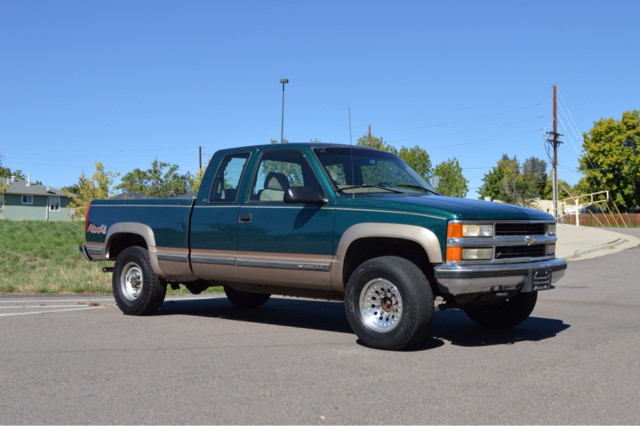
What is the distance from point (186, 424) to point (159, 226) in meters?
4.69

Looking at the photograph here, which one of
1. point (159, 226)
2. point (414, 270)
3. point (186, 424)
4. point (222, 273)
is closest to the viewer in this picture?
point (186, 424)

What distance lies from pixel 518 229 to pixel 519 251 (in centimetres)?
22

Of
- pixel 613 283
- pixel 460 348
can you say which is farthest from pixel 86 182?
pixel 460 348

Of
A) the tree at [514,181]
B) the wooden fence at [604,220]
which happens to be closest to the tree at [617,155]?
the wooden fence at [604,220]

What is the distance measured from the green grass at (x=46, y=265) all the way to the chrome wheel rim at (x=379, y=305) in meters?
7.19

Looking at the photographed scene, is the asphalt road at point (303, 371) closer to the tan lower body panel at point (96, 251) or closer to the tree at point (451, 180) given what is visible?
the tan lower body panel at point (96, 251)

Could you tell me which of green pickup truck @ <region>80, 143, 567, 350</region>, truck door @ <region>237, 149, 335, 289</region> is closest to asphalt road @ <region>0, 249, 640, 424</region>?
green pickup truck @ <region>80, 143, 567, 350</region>

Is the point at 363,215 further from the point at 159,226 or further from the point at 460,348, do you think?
the point at 159,226

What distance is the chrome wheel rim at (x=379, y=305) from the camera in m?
6.39

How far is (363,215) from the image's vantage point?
6.58 m

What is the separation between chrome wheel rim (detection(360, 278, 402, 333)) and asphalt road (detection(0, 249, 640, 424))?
0.33 metres

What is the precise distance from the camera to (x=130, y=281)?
9.02m

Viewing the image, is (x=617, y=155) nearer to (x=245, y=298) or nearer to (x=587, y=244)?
(x=587, y=244)

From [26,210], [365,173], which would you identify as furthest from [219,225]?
[26,210]
